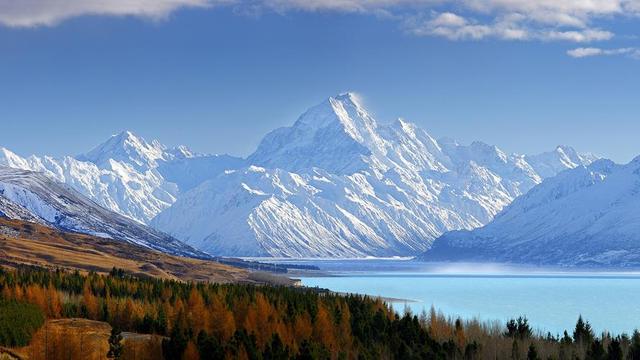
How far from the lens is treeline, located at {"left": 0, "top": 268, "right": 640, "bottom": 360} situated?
8450 cm

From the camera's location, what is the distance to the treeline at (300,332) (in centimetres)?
8450

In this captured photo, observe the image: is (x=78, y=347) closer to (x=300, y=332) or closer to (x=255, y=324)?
(x=255, y=324)

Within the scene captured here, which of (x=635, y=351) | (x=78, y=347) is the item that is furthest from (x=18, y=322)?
(x=635, y=351)

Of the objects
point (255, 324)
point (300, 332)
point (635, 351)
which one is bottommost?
point (635, 351)

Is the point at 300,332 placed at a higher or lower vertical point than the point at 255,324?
lower

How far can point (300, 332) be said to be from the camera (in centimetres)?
9812

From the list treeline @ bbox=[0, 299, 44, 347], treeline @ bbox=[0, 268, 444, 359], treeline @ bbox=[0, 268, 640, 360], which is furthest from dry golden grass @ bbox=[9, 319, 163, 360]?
treeline @ bbox=[0, 268, 444, 359]

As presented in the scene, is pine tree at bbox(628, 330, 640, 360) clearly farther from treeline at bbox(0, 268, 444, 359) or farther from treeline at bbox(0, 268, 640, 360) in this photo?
treeline at bbox(0, 268, 444, 359)

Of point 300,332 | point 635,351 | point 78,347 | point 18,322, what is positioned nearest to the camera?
point 78,347

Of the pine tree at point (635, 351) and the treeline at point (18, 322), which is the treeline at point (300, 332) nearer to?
the pine tree at point (635, 351)

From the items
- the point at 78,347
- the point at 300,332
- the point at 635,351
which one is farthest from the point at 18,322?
the point at 635,351

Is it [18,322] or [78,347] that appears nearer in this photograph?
[78,347]

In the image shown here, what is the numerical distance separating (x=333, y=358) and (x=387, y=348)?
801 centimetres

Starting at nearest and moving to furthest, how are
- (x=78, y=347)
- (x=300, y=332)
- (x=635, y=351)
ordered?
(x=78, y=347) → (x=635, y=351) → (x=300, y=332)
